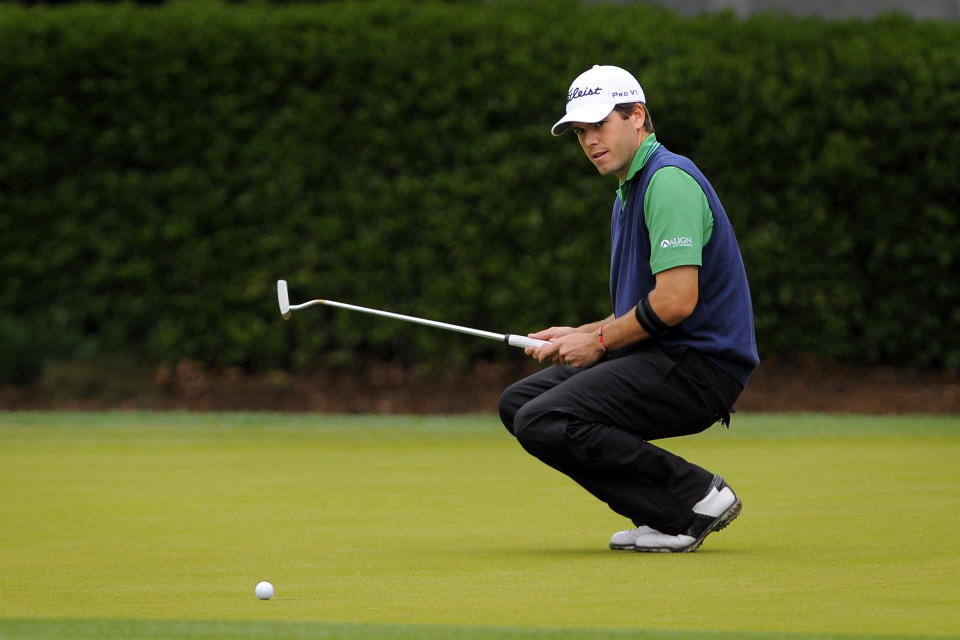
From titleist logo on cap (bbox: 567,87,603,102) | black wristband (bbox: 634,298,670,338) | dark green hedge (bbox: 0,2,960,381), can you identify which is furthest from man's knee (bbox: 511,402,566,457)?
dark green hedge (bbox: 0,2,960,381)

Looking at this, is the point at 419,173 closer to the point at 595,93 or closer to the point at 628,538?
the point at 595,93

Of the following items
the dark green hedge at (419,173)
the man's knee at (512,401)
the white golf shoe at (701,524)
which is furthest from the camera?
the dark green hedge at (419,173)

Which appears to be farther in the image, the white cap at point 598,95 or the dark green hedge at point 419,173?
the dark green hedge at point 419,173

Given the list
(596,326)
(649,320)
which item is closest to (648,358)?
(649,320)

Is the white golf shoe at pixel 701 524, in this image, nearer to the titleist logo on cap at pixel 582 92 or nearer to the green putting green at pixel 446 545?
the green putting green at pixel 446 545

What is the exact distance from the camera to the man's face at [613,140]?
18.9 ft

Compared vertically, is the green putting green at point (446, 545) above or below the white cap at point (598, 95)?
below

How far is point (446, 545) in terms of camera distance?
231 inches

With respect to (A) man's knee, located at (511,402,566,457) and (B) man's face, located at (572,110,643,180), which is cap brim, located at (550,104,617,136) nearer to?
(B) man's face, located at (572,110,643,180)

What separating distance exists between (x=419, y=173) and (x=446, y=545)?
322 inches

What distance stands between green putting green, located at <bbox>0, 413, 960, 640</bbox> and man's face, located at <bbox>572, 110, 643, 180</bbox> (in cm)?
142

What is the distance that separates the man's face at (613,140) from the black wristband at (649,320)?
0.54 meters

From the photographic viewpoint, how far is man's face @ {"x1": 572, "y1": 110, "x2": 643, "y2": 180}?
5773 mm

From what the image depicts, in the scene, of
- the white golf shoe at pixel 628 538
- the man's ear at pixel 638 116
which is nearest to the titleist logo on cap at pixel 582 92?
the man's ear at pixel 638 116
